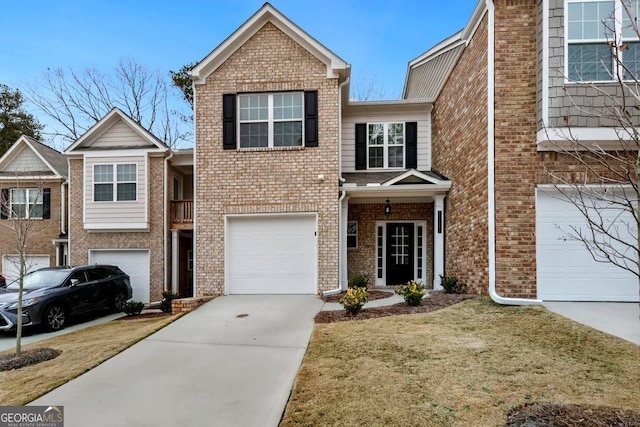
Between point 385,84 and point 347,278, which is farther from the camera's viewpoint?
point 385,84

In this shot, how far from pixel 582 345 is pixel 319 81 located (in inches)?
331

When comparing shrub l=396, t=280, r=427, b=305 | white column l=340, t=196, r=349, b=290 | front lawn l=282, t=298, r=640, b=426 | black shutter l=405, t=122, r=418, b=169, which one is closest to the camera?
front lawn l=282, t=298, r=640, b=426

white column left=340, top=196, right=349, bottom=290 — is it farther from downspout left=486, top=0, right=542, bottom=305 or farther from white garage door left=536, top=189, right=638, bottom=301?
white garage door left=536, top=189, right=638, bottom=301

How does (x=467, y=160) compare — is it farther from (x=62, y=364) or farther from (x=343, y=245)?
(x=62, y=364)

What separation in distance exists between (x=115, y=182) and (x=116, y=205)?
78 cm

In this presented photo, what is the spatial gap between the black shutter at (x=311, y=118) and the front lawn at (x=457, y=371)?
18.5 ft

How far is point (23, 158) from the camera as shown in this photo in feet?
49.5

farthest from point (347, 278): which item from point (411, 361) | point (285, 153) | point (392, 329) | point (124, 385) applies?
point (124, 385)

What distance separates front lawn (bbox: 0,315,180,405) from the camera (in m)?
4.56

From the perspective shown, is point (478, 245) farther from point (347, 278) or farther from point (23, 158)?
point (23, 158)

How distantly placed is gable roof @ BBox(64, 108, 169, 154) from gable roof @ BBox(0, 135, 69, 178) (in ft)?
9.55

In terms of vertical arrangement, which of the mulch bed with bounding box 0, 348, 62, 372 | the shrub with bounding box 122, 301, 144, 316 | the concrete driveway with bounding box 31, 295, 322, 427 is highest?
the concrete driveway with bounding box 31, 295, 322, 427

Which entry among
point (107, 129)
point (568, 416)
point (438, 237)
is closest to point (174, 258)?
point (107, 129)

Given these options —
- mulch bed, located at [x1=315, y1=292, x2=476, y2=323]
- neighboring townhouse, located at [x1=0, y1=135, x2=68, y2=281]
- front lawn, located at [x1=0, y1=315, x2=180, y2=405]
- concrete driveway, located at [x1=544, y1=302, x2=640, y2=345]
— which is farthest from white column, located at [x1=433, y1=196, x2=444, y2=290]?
neighboring townhouse, located at [x1=0, y1=135, x2=68, y2=281]
